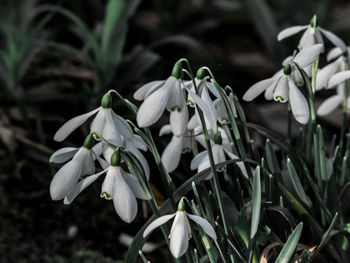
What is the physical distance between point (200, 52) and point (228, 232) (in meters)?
1.43

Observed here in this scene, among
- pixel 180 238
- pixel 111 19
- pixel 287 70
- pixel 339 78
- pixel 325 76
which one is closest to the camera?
pixel 180 238

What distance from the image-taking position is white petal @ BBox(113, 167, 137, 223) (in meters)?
0.82

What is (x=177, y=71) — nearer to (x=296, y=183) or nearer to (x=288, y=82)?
(x=288, y=82)

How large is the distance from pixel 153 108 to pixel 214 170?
17 cm

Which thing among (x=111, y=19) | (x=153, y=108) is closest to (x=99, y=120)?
(x=153, y=108)

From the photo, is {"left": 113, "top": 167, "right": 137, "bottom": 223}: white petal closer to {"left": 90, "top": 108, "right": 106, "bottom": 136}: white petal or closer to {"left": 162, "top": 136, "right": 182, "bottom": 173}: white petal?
{"left": 90, "top": 108, "right": 106, "bottom": 136}: white petal

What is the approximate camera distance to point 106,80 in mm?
2080

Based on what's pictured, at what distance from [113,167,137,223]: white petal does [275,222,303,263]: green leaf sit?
0.91ft

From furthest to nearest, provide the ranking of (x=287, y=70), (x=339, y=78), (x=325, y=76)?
(x=325, y=76), (x=339, y=78), (x=287, y=70)

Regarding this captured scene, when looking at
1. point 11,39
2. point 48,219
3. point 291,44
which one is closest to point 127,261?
point 48,219

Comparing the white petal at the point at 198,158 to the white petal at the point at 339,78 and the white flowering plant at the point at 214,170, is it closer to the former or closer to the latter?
the white flowering plant at the point at 214,170

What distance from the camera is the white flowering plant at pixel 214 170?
827 millimetres

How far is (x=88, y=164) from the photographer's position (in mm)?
864

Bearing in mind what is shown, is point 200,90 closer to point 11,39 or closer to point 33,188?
point 33,188
